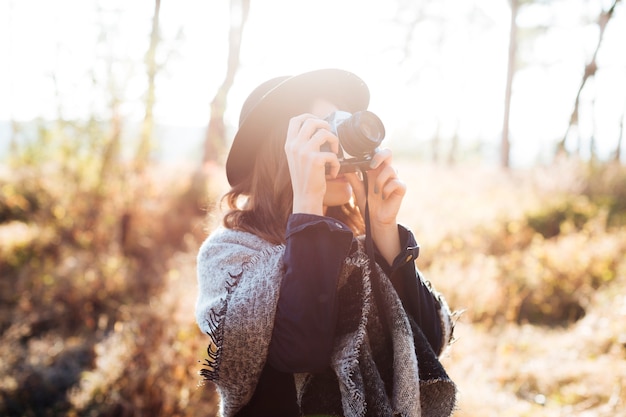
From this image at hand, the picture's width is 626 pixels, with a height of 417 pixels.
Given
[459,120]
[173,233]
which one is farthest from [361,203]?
[459,120]

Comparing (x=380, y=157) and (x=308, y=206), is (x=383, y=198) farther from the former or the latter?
(x=308, y=206)

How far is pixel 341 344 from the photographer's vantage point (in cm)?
122

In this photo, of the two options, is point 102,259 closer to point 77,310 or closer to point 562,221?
point 77,310

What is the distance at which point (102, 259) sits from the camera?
Result: 5.50 meters

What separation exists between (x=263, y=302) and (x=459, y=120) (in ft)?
64.9

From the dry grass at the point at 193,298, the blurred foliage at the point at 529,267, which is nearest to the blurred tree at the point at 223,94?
the dry grass at the point at 193,298

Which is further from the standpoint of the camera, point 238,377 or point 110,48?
point 110,48

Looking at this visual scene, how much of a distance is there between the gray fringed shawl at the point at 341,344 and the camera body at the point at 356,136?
0.82 feet

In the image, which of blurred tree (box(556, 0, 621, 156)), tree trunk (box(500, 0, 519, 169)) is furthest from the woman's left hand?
tree trunk (box(500, 0, 519, 169))

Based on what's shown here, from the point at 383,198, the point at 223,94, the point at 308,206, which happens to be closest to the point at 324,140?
the point at 308,206

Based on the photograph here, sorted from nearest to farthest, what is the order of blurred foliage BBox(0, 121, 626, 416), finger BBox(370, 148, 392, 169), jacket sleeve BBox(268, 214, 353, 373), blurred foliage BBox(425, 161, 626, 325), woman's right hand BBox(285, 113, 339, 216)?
jacket sleeve BBox(268, 214, 353, 373) → woman's right hand BBox(285, 113, 339, 216) → finger BBox(370, 148, 392, 169) → blurred foliage BBox(0, 121, 626, 416) → blurred foliage BBox(425, 161, 626, 325)

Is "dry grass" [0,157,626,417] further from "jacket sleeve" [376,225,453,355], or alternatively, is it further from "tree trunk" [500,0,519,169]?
"tree trunk" [500,0,519,169]

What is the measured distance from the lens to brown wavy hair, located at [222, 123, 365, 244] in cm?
152

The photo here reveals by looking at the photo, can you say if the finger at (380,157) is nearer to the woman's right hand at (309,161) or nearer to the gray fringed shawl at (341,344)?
the woman's right hand at (309,161)
